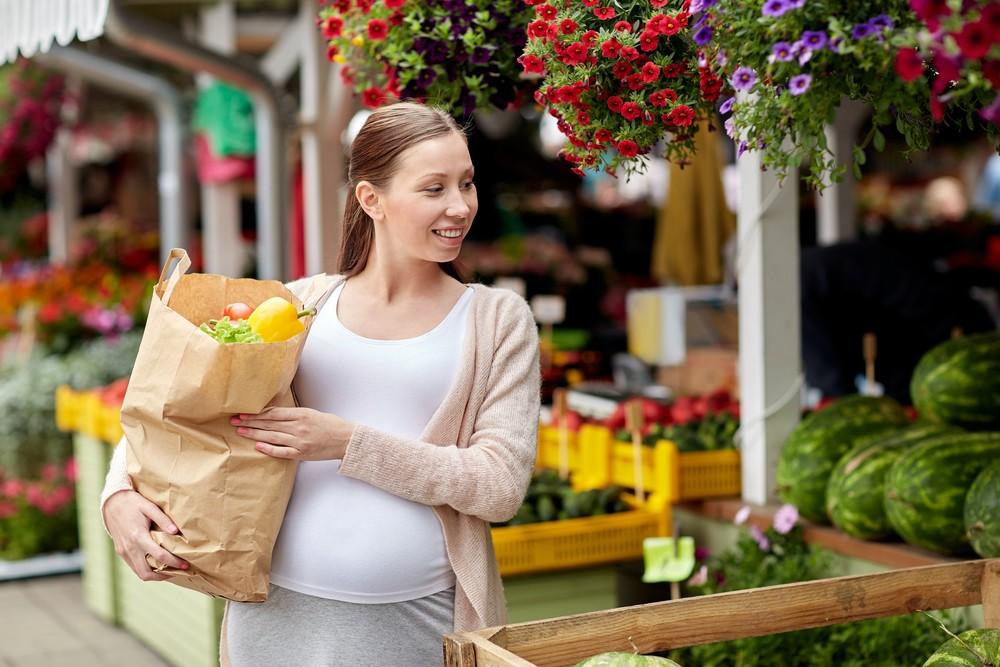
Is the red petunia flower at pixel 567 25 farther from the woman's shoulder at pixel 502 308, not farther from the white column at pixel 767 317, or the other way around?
the white column at pixel 767 317

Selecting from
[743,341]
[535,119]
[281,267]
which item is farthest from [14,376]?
[535,119]

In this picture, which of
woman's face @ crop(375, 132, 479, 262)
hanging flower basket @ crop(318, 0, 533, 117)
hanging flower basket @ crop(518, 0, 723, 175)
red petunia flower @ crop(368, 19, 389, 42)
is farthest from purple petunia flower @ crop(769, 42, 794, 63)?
red petunia flower @ crop(368, 19, 389, 42)

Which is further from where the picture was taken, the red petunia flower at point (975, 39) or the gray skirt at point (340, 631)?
the gray skirt at point (340, 631)

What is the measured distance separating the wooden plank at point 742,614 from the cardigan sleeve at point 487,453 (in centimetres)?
31

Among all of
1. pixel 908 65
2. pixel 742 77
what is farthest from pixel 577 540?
pixel 908 65

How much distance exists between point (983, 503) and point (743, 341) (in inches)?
43.7

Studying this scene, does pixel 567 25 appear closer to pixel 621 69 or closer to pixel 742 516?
pixel 621 69

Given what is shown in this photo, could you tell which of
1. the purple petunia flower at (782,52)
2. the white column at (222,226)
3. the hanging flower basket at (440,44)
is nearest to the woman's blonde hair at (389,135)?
the hanging flower basket at (440,44)

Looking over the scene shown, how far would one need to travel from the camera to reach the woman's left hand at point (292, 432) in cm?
205

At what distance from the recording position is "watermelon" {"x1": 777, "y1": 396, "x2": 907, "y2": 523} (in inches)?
142

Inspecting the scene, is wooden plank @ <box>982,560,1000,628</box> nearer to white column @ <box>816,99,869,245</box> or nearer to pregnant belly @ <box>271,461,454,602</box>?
pregnant belly @ <box>271,461,454,602</box>

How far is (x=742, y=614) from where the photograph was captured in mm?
2035

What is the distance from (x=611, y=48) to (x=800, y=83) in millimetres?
481

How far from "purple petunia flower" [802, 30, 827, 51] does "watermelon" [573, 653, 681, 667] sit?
89 cm
